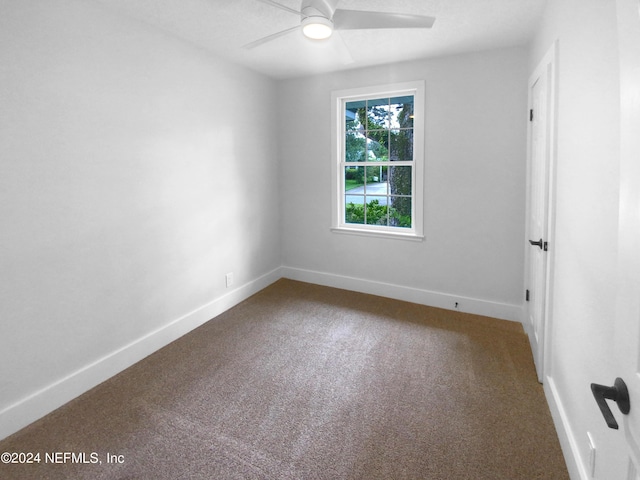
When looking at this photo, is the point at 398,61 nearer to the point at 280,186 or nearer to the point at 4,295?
the point at 280,186

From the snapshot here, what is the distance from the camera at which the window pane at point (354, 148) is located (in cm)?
407

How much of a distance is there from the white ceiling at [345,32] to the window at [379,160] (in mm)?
415

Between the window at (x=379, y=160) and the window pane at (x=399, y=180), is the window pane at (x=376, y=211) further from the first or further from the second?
the window pane at (x=399, y=180)

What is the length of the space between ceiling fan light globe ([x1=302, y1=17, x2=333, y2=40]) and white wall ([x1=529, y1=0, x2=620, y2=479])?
1266 millimetres

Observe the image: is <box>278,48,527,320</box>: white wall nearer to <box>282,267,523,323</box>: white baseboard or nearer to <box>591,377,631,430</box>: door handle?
<box>282,267,523,323</box>: white baseboard

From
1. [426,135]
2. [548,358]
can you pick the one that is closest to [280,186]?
[426,135]

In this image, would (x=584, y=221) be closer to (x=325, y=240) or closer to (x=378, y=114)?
(x=378, y=114)

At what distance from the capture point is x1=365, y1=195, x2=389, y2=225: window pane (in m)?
4.03

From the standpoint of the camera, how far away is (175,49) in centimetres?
290

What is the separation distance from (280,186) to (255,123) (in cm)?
87

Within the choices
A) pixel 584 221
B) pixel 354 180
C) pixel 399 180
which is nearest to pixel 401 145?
pixel 399 180

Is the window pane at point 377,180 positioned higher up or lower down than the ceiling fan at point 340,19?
lower down

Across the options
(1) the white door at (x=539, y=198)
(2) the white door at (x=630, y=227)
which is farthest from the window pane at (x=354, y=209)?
(2) the white door at (x=630, y=227)

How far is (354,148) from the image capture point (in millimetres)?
4117
